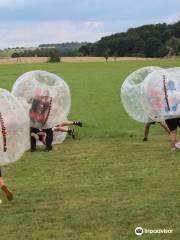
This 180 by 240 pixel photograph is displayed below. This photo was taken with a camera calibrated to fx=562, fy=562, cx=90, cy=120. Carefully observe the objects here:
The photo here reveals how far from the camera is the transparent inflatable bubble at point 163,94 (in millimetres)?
10625

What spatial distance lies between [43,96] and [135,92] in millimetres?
2471

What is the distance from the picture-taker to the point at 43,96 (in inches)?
456

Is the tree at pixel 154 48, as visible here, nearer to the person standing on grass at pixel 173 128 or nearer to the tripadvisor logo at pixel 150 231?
the person standing on grass at pixel 173 128

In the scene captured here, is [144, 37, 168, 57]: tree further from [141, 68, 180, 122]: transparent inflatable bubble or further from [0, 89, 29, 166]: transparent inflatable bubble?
[0, 89, 29, 166]: transparent inflatable bubble

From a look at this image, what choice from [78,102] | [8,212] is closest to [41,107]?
[8,212]

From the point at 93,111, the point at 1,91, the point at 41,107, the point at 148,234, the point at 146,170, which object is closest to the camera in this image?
the point at 148,234

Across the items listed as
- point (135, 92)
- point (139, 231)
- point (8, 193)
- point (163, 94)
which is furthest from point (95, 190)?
point (135, 92)

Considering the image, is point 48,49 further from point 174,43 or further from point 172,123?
point 172,123

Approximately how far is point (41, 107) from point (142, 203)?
486cm

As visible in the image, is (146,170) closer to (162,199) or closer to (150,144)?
(162,199)

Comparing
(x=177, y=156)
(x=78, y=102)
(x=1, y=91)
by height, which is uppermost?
(x=1, y=91)

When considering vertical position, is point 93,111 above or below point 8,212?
below

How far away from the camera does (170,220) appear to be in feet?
20.5

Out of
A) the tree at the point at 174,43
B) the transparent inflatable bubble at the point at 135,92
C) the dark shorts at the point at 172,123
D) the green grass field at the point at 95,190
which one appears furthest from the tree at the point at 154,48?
the dark shorts at the point at 172,123
